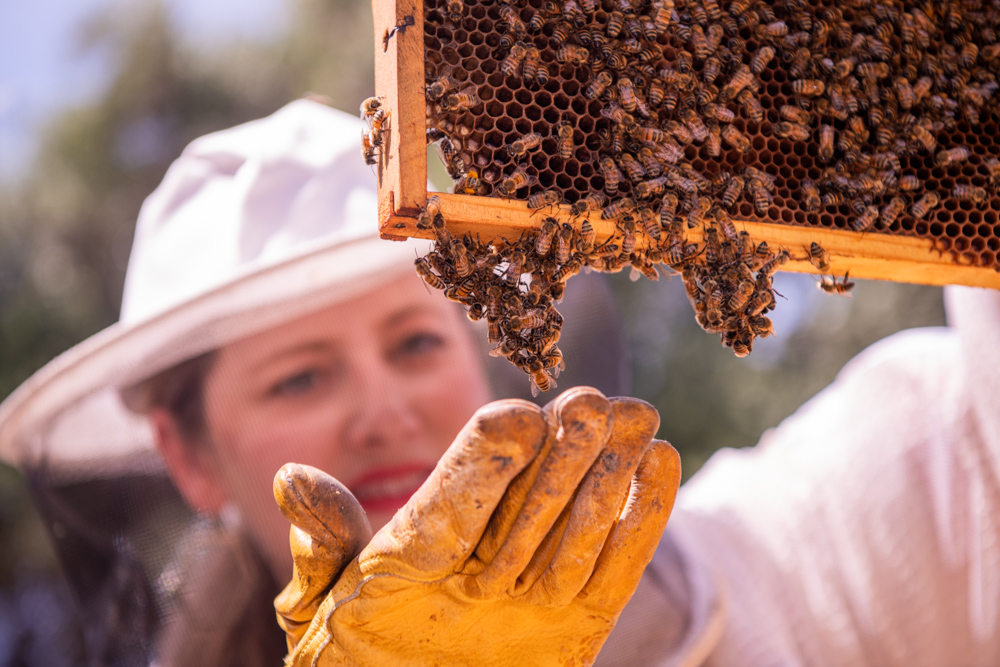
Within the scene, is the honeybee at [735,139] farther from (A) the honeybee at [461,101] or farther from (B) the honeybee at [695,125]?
(A) the honeybee at [461,101]

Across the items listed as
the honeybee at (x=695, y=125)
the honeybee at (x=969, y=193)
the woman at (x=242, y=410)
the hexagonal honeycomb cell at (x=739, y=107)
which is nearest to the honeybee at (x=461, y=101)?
the hexagonal honeycomb cell at (x=739, y=107)

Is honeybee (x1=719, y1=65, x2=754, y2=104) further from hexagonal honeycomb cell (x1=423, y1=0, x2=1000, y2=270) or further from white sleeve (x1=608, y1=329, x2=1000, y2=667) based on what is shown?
white sleeve (x1=608, y1=329, x2=1000, y2=667)

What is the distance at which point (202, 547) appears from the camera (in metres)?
3.16

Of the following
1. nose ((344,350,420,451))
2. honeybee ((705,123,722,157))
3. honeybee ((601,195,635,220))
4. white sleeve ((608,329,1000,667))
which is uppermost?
honeybee ((705,123,722,157))

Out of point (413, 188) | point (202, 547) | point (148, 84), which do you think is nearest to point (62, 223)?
point (148, 84)

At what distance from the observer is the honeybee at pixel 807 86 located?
2.04 metres

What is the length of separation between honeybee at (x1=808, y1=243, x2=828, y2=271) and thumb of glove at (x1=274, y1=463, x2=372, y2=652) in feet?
4.70

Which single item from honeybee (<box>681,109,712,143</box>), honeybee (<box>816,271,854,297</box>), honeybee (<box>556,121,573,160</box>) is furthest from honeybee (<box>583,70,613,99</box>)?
honeybee (<box>816,271,854,297</box>)

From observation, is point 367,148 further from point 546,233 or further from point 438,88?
point 546,233

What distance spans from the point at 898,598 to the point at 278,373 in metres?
3.23

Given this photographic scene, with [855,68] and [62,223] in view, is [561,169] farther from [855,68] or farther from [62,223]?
[62,223]

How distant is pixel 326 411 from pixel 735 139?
2076 millimetres

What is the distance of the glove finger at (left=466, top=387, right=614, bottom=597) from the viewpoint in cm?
149

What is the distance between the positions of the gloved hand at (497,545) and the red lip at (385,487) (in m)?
1.23
